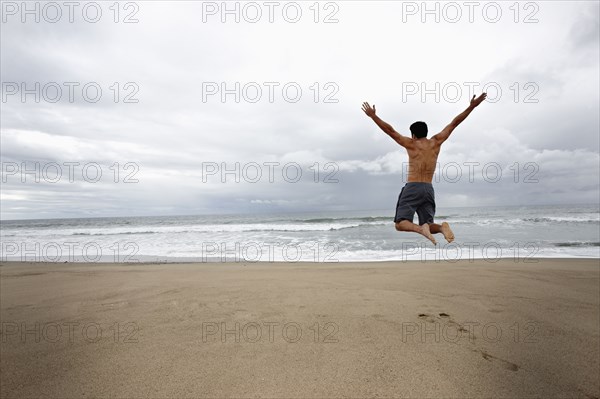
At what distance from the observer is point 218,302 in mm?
8406

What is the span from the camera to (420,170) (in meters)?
1.65

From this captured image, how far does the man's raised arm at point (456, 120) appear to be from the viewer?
1559 mm

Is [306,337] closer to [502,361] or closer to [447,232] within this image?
[502,361]

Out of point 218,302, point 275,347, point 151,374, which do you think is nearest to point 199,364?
point 151,374

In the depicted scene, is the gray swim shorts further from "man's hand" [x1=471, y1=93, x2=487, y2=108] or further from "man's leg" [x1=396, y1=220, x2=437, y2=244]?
"man's hand" [x1=471, y1=93, x2=487, y2=108]

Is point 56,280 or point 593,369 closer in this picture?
point 593,369

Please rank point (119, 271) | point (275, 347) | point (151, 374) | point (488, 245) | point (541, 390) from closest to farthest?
point (541, 390)
point (151, 374)
point (275, 347)
point (119, 271)
point (488, 245)

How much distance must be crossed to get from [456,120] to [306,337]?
576 centimetres

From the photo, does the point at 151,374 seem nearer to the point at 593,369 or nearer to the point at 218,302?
the point at 218,302

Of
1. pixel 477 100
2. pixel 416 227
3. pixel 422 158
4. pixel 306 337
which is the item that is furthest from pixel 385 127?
pixel 306 337

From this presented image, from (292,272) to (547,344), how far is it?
7881mm

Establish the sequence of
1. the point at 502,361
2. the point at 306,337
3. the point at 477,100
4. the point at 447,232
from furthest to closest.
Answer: the point at 306,337, the point at 502,361, the point at 447,232, the point at 477,100

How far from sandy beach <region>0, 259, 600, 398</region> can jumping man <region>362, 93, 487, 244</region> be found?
154 inches

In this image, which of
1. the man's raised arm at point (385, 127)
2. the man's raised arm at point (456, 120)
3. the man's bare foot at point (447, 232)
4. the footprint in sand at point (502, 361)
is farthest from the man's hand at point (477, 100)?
the footprint in sand at point (502, 361)
